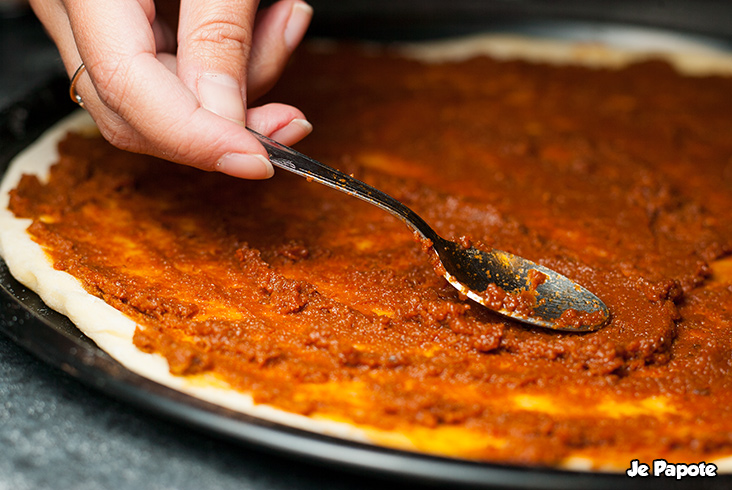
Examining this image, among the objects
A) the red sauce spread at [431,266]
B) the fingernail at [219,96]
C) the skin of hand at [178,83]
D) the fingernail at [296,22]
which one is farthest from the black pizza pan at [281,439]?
the fingernail at [296,22]

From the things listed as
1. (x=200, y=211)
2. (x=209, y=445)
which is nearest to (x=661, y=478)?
(x=209, y=445)

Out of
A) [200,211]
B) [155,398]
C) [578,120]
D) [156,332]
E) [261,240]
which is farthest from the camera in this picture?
[578,120]

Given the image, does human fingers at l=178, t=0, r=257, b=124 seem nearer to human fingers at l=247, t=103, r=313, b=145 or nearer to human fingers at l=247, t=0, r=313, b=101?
human fingers at l=247, t=103, r=313, b=145

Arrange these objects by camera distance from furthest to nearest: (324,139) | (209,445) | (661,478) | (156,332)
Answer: (324,139) < (156,332) < (209,445) < (661,478)

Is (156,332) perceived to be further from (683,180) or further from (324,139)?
(683,180)

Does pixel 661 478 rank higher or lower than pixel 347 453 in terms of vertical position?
lower

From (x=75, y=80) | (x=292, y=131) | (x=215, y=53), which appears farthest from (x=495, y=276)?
(x=75, y=80)

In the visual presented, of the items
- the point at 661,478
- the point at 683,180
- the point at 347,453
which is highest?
the point at 347,453

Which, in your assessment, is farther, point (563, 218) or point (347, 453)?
point (563, 218)
